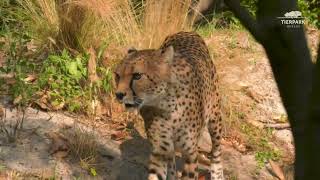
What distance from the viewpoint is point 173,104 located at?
4.44 metres

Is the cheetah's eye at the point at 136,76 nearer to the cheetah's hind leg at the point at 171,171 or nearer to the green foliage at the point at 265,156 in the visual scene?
the cheetah's hind leg at the point at 171,171

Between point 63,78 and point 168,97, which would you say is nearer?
point 168,97

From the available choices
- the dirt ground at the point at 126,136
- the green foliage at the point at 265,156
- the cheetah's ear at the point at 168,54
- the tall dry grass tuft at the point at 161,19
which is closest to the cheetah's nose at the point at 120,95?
the cheetah's ear at the point at 168,54

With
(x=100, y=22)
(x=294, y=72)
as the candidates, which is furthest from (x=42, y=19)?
(x=294, y=72)

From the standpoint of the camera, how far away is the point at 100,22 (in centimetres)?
628

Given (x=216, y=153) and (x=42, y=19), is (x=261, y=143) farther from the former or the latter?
(x=42, y=19)

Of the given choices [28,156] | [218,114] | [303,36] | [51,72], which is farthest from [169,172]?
[303,36]

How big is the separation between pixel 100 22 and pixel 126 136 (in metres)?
1.27

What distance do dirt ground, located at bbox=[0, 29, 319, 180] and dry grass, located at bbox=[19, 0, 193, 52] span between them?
0.71m

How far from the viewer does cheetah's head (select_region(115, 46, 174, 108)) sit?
412 cm

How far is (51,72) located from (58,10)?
757 mm

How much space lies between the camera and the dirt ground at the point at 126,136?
4.86 meters

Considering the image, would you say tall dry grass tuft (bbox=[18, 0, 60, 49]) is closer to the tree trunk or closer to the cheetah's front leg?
→ the cheetah's front leg

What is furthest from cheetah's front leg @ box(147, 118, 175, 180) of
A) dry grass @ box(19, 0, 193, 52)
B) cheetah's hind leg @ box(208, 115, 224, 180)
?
dry grass @ box(19, 0, 193, 52)
